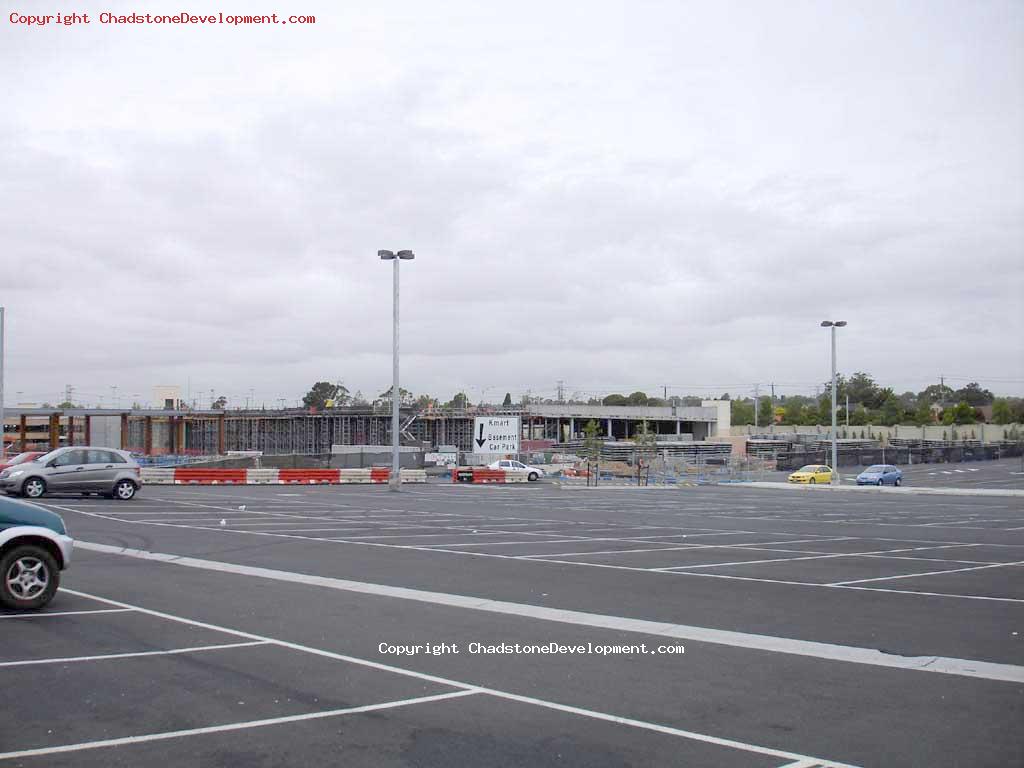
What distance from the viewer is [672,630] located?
1072 centimetres

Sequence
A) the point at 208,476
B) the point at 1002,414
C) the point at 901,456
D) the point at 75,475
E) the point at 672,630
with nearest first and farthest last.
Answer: the point at 672,630 < the point at 75,475 < the point at 208,476 < the point at 901,456 < the point at 1002,414

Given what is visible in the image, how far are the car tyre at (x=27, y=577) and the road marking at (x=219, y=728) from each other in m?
5.23

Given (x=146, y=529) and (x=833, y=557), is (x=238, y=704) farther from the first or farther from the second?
(x=146, y=529)

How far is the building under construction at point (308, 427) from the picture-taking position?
97.4m

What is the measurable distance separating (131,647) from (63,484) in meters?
22.6

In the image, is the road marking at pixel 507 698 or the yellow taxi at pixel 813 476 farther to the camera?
the yellow taxi at pixel 813 476

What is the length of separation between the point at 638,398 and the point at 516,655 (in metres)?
167

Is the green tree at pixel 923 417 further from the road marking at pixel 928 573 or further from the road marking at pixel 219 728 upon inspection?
the road marking at pixel 219 728

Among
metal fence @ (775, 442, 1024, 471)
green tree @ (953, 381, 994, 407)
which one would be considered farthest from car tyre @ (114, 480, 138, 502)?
green tree @ (953, 381, 994, 407)

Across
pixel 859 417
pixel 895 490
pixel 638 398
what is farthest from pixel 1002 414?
pixel 895 490

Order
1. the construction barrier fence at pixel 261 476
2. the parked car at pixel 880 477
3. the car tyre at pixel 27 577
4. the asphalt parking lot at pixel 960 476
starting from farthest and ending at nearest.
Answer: the asphalt parking lot at pixel 960 476 → the parked car at pixel 880 477 → the construction barrier fence at pixel 261 476 → the car tyre at pixel 27 577

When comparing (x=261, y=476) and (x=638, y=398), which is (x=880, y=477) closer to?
(x=261, y=476)

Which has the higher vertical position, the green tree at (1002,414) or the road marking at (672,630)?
the green tree at (1002,414)

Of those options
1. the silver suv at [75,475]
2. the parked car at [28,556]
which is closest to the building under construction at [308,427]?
the silver suv at [75,475]
